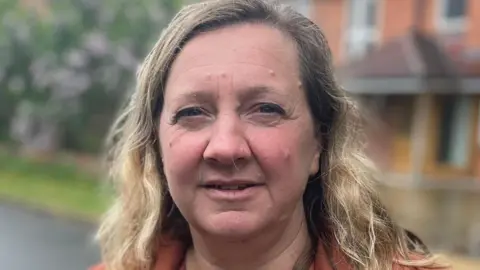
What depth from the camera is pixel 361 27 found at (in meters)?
18.4

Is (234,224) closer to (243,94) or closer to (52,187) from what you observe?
(243,94)

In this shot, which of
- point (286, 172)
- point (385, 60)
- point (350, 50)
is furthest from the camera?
point (350, 50)

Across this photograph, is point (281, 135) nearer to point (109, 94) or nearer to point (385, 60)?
point (385, 60)

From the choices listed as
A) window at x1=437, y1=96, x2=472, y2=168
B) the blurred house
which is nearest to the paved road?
the blurred house

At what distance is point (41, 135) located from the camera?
25078mm

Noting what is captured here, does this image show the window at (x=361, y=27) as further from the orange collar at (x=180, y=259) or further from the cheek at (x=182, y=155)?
the cheek at (x=182, y=155)

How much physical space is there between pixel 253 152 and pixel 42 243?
11.4 meters

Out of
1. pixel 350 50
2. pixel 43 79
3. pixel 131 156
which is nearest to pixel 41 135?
pixel 43 79

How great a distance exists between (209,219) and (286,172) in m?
0.19

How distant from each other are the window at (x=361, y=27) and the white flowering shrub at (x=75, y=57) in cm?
455

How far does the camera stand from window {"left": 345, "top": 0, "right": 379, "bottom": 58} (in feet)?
58.9

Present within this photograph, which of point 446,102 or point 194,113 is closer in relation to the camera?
point 194,113

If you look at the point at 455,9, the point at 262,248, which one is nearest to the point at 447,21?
the point at 455,9

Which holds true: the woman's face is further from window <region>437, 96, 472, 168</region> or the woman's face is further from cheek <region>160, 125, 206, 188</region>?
window <region>437, 96, 472, 168</region>
